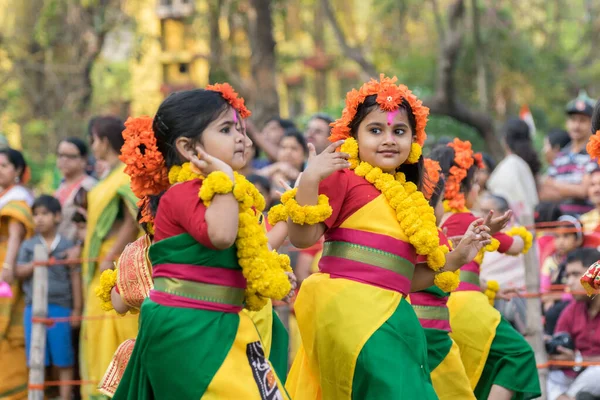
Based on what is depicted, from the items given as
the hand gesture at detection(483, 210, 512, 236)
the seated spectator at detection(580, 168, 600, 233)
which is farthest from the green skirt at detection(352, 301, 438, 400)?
the seated spectator at detection(580, 168, 600, 233)

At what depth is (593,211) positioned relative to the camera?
828 cm

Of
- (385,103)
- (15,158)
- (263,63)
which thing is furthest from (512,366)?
(263,63)

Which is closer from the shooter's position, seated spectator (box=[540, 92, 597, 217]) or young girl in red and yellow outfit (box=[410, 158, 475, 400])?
young girl in red and yellow outfit (box=[410, 158, 475, 400])

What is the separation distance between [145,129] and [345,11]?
74.7 feet

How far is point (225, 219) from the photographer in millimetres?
4035

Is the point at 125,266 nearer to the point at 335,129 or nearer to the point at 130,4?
the point at 335,129

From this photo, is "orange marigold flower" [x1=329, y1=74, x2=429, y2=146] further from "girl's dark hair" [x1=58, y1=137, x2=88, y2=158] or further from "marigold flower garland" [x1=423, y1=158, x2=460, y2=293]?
"girl's dark hair" [x1=58, y1=137, x2=88, y2=158]

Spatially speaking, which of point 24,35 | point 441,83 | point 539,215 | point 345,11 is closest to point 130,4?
point 24,35

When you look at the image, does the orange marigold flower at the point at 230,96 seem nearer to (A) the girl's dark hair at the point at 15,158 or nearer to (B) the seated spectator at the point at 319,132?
(B) the seated spectator at the point at 319,132

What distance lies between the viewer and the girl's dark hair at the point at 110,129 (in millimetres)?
7312

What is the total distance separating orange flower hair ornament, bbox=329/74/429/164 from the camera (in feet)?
16.1

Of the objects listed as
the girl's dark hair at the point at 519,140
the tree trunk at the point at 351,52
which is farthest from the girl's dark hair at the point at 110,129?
the tree trunk at the point at 351,52

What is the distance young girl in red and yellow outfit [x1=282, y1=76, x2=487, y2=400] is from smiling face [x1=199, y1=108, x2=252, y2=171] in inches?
11.8

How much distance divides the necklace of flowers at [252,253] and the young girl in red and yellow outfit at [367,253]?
0.28 metres
